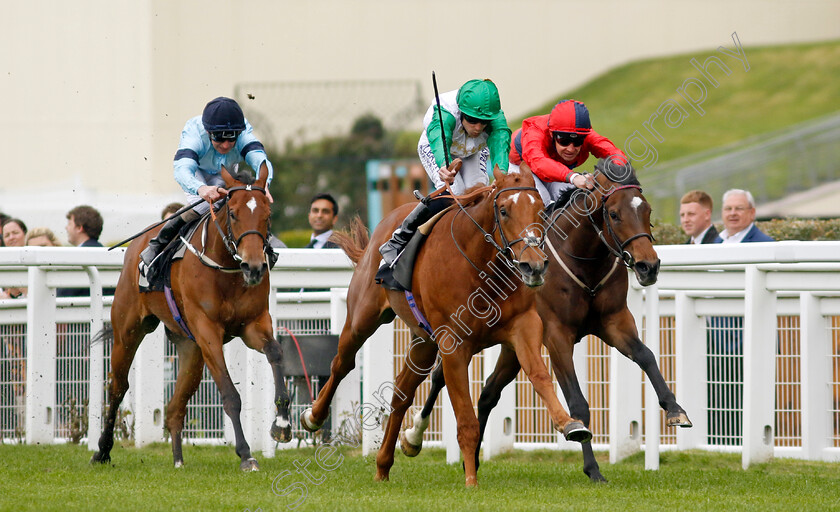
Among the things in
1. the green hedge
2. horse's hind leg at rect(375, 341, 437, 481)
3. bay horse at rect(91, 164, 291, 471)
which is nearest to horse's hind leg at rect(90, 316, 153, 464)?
bay horse at rect(91, 164, 291, 471)

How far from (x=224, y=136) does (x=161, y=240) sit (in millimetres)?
767

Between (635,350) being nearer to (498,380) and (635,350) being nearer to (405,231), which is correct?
(498,380)

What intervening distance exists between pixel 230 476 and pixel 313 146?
15.2m

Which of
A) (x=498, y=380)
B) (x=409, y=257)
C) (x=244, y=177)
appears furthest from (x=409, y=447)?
(x=244, y=177)

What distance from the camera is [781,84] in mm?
30859

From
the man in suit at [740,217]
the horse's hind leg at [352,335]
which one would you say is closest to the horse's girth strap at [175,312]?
the horse's hind leg at [352,335]

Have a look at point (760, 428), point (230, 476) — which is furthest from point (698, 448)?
point (230, 476)

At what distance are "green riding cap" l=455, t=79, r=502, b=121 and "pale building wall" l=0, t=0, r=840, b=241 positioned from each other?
1074 cm

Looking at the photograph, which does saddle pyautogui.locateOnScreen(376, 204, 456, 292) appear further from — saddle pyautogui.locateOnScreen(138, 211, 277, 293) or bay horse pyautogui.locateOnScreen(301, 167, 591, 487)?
saddle pyautogui.locateOnScreen(138, 211, 277, 293)

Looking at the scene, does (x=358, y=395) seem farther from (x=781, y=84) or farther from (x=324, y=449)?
(x=781, y=84)

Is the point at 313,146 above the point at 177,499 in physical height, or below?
above

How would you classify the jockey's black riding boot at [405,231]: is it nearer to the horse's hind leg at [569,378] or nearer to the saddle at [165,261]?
the horse's hind leg at [569,378]

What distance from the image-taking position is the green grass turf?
5094 mm

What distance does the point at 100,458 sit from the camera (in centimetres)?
713
